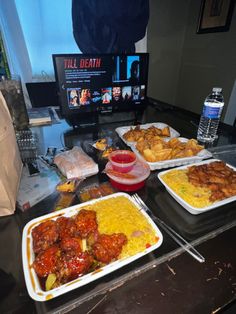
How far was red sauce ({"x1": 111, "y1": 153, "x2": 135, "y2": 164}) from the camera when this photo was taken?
78 cm

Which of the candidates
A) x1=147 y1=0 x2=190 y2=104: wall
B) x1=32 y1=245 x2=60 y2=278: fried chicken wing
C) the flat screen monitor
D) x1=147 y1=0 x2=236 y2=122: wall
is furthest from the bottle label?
x1=147 y1=0 x2=190 y2=104: wall

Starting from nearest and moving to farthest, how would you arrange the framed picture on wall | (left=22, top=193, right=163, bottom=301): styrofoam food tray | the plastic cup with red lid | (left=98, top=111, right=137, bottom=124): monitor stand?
(left=22, top=193, right=163, bottom=301): styrofoam food tray → the plastic cup with red lid → (left=98, top=111, right=137, bottom=124): monitor stand → the framed picture on wall

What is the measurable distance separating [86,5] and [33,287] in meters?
2.09

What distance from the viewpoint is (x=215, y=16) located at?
2207 millimetres

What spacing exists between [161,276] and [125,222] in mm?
159

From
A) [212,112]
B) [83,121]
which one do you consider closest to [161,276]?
[212,112]

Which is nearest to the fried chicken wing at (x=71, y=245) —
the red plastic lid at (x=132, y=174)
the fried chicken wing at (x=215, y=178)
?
the red plastic lid at (x=132, y=174)

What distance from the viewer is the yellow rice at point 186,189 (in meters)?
0.65

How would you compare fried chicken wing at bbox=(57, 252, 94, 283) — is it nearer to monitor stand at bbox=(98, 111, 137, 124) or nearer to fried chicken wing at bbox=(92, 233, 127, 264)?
fried chicken wing at bbox=(92, 233, 127, 264)

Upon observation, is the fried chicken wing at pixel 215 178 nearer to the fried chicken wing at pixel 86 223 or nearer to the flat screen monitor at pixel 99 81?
the fried chicken wing at pixel 86 223

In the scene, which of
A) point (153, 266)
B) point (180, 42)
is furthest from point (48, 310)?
point (180, 42)

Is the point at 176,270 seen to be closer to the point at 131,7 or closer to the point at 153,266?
the point at 153,266

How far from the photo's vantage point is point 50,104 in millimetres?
1770

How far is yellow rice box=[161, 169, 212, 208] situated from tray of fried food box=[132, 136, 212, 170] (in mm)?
93
